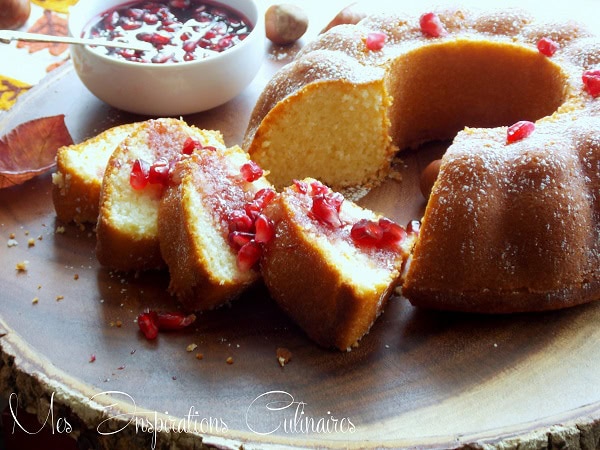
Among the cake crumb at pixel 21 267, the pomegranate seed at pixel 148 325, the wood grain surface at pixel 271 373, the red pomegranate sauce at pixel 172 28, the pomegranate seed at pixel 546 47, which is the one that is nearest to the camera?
the wood grain surface at pixel 271 373

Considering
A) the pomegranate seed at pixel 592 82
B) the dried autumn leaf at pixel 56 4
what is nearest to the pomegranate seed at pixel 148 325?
the pomegranate seed at pixel 592 82

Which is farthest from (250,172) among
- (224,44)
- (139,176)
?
(224,44)

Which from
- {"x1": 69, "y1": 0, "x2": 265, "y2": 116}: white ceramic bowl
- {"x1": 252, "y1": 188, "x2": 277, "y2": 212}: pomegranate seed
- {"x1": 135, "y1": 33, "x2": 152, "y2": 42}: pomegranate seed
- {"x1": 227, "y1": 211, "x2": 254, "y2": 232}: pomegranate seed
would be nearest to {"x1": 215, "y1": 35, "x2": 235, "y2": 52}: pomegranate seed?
{"x1": 69, "y1": 0, "x2": 265, "y2": 116}: white ceramic bowl

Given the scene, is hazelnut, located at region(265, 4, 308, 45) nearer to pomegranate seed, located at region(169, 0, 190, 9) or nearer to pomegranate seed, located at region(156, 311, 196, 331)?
pomegranate seed, located at region(169, 0, 190, 9)

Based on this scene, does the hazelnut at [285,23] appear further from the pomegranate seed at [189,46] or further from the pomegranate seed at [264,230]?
the pomegranate seed at [264,230]

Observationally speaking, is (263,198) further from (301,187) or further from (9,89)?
(9,89)

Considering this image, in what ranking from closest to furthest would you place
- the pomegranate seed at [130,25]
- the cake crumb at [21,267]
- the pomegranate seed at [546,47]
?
the cake crumb at [21,267], the pomegranate seed at [546,47], the pomegranate seed at [130,25]
